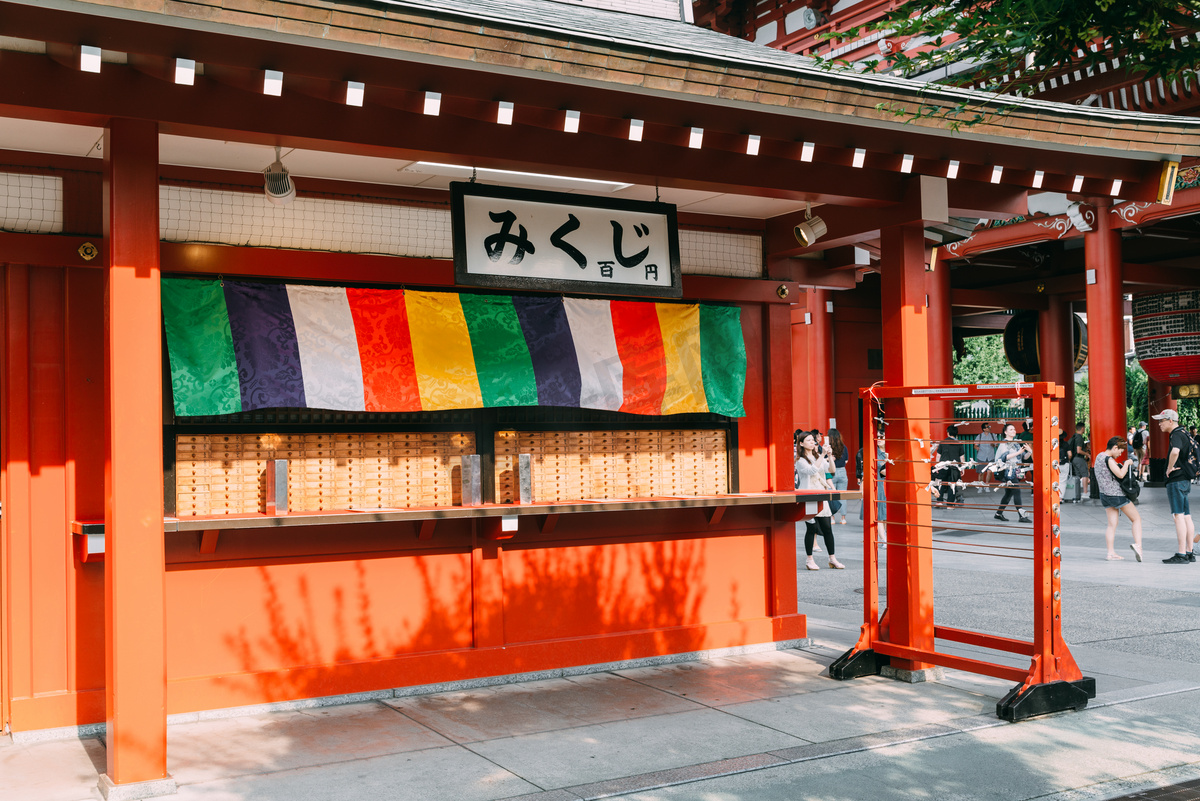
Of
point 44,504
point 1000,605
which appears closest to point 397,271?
point 44,504

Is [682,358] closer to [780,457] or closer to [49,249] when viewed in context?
[780,457]

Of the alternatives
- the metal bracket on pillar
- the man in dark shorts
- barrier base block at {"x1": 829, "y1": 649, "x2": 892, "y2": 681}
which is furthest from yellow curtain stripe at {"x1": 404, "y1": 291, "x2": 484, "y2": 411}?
the man in dark shorts

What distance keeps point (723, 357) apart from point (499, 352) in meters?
2.00

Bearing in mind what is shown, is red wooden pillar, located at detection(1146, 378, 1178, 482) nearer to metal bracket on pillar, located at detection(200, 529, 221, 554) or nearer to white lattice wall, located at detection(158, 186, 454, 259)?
white lattice wall, located at detection(158, 186, 454, 259)

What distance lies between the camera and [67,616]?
6.30 metres

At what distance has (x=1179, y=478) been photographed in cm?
1348

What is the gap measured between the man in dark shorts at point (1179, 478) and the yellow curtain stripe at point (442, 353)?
10183mm

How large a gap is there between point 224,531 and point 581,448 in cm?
274

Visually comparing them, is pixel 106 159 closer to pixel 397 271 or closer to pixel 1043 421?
pixel 397 271

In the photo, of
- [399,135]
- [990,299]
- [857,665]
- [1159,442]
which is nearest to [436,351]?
[399,135]

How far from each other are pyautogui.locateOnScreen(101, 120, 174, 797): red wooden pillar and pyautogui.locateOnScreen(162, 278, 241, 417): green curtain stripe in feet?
4.12

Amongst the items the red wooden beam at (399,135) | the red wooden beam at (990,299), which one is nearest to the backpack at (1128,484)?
the red wooden beam at (399,135)

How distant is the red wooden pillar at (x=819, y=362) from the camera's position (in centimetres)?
2602

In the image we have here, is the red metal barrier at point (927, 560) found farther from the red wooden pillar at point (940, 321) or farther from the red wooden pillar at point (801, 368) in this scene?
the red wooden pillar at point (801, 368)
